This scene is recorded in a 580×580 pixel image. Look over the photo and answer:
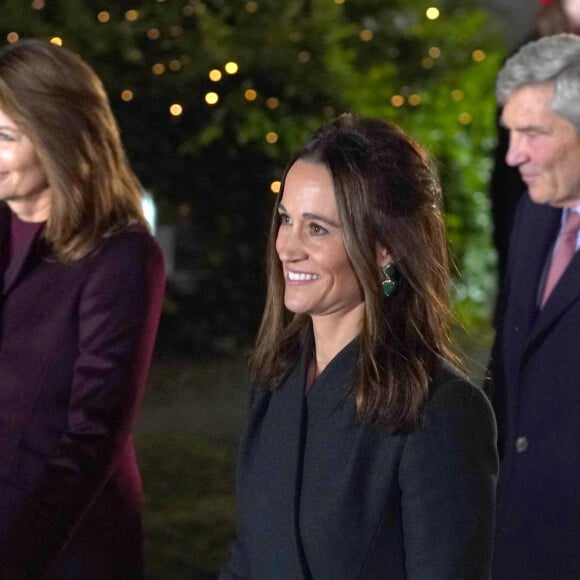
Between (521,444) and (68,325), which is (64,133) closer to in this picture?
(68,325)

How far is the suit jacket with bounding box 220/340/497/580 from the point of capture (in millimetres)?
2445

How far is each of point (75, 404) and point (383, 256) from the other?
972mm

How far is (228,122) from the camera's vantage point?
31.5ft

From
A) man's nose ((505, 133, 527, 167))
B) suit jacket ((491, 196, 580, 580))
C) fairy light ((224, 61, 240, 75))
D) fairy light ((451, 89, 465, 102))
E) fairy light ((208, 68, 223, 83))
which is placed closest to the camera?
suit jacket ((491, 196, 580, 580))

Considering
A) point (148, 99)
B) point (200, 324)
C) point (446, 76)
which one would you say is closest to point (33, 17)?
point (148, 99)

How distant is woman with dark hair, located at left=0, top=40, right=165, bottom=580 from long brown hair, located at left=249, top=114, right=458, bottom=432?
0.79 m

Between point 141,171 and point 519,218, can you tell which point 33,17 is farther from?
point 519,218

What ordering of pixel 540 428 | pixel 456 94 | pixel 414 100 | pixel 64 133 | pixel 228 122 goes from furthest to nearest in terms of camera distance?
pixel 456 94
pixel 414 100
pixel 228 122
pixel 540 428
pixel 64 133

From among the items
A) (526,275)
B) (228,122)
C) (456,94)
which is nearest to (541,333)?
(526,275)

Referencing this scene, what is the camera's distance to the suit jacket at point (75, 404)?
323 centimetres

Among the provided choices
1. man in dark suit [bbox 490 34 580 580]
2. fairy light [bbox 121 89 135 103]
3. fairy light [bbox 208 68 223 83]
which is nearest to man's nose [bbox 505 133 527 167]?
man in dark suit [bbox 490 34 580 580]

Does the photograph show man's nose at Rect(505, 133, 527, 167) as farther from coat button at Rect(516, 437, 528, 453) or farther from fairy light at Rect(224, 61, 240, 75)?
fairy light at Rect(224, 61, 240, 75)

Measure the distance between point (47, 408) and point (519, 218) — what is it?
158 centimetres

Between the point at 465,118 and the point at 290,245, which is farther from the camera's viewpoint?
the point at 465,118
